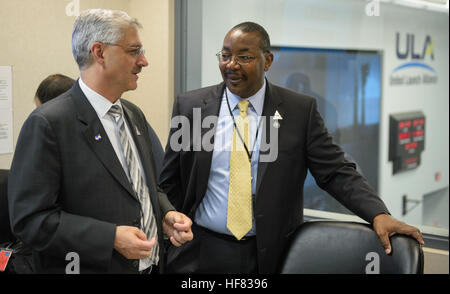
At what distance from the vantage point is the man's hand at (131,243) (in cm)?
142

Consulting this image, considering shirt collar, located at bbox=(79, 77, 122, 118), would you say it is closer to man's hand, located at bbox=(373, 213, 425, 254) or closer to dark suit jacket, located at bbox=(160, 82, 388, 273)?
dark suit jacket, located at bbox=(160, 82, 388, 273)

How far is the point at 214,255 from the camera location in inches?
82.4

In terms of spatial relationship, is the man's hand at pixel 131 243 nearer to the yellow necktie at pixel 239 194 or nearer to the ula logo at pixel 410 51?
the yellow necktie at pixel 239 194

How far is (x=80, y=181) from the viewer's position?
4.80 feet

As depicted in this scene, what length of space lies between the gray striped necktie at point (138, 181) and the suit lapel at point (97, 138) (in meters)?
0.07

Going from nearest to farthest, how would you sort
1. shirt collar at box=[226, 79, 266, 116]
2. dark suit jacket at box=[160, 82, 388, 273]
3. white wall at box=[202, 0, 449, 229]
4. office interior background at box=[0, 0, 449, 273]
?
dark suit jacket at box=[160, 82, 388, 273] < shirt collar at box=[226, 79, 266, 116] < office interior background at box=[0, 0, 449, 273] < white wall at box=[202, 0, 449, 229]

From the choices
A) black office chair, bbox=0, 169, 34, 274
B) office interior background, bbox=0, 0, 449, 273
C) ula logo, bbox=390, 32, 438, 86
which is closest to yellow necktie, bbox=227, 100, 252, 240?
black office chair, bbox=0, 169, 34, 274

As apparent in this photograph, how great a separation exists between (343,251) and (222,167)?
683 millimetres

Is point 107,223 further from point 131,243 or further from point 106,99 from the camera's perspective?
point 106,99

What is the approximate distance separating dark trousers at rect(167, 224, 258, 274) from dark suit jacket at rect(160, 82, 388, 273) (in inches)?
2.5

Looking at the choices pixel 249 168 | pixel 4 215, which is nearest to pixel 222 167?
pixel 249 168

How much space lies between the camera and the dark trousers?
2055 mm

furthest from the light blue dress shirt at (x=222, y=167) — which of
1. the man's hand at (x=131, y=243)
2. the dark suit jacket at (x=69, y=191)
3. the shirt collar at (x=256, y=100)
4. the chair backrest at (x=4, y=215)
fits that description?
the chair backrest at (x=4, y=215)
